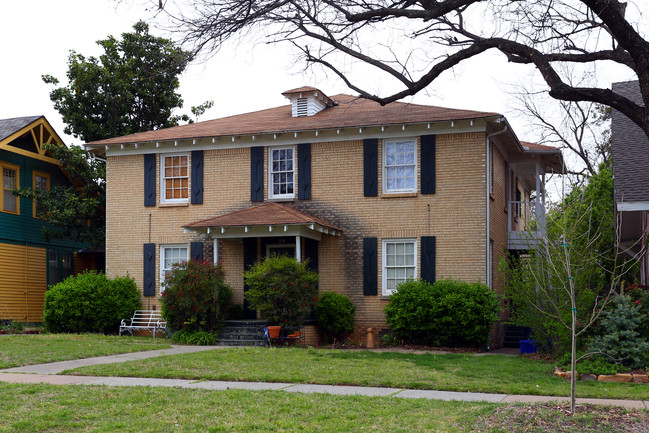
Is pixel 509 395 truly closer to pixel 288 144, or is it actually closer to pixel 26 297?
pixel 288 144

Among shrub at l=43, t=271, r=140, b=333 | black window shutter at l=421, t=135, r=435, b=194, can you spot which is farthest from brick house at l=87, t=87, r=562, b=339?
shrub at l=43, t=271, r=140, b=333

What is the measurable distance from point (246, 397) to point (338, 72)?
702 cm

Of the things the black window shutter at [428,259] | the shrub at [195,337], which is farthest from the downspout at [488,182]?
the shrub at [195,337]

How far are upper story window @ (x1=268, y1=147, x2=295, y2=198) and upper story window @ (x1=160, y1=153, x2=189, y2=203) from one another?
2815mm

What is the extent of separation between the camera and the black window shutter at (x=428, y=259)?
61.8ft

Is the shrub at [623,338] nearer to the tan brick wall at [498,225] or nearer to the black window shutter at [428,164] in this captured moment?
the tan brick wall at [498,225]

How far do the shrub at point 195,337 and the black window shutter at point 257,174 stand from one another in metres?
4.41

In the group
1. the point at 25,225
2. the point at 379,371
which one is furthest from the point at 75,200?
the point at 379,371

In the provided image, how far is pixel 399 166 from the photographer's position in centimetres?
1958

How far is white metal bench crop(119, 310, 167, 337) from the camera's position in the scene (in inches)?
820

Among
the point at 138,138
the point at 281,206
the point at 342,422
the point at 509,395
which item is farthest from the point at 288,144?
the point at 342,422

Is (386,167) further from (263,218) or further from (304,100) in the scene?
(304,100)

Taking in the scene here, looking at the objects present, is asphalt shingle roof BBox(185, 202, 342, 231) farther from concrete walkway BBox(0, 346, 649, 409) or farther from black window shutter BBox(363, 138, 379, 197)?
concrete walkway BBox(0, 346, 649, 409)

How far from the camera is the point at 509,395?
9.38m
